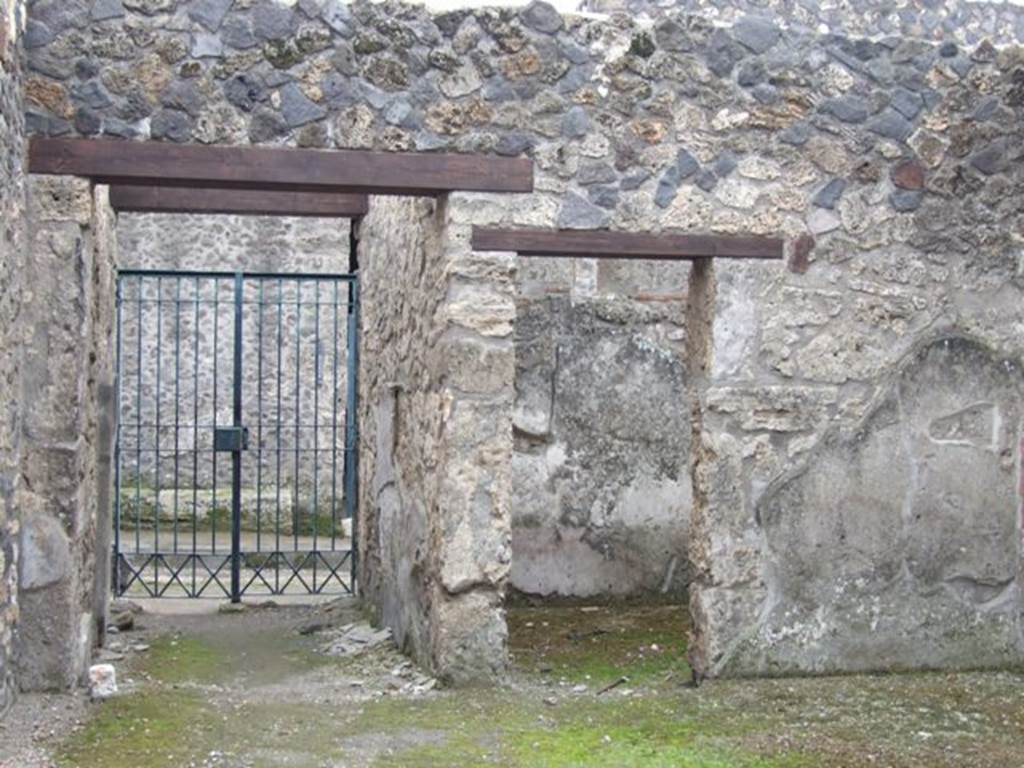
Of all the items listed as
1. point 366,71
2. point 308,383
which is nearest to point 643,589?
point 366,71

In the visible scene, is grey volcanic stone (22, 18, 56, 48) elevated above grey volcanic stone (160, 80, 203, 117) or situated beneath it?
elevated above

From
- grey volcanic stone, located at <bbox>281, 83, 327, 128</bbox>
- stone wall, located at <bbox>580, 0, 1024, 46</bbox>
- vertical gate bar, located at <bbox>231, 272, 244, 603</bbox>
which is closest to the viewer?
grey volcanic stone, located at <bbox>281, 83, 327, 128</bbox>

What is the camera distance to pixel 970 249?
5.94 meters

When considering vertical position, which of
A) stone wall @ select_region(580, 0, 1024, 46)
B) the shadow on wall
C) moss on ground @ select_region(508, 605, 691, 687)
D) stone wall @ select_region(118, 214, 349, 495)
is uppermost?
stone wall @ select_region(580, 0, 1024, 46)

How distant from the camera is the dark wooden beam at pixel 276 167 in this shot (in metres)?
5.20

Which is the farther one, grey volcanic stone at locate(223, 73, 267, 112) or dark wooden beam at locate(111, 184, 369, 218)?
dark wooden beam at locate(111, 184, 369, 218)

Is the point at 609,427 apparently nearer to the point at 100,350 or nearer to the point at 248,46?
the point at 100,350

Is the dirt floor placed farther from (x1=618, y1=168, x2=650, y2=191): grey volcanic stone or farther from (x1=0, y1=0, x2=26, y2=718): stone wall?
(x1=618, y1=168, x2=650, y2=191): grey volcanic stone

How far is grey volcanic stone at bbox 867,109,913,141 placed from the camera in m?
5.87

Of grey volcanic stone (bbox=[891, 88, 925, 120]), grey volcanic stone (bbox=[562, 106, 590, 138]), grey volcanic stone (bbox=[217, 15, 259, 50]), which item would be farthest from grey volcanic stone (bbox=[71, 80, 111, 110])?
grey volcanic stone (bbox=[891, 88, 925, 120])

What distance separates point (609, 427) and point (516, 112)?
298 cm

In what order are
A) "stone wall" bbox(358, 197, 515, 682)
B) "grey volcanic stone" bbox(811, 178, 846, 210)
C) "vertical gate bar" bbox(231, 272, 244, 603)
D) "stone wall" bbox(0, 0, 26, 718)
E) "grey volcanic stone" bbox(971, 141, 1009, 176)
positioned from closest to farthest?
"stone wall" bbox(0, 0, 26, 718)
"stone wall" bbox(358, 197, 515, 682)
"grey volcanic stone" bbox(811, 178, 846, 210)
"grey volcanic stone" bbox(971, 141, 1009, 176)
"vertical gate bar" bbox(231, 272, 244, 603)

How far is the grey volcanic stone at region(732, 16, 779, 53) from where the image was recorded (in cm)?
575

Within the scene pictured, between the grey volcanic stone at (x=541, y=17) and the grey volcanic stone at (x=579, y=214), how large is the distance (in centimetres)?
67
